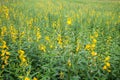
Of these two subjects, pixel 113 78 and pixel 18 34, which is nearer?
pixel 113 78

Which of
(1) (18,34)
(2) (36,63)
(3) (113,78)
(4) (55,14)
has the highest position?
(4) (55,14)

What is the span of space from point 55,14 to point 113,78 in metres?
4.49

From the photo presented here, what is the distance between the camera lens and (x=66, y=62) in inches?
133

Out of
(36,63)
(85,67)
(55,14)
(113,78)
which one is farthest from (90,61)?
(55,14)

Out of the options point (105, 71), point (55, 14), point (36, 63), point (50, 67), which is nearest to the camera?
point (50, 67)

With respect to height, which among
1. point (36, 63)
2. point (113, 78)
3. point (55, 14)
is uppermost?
point (55, 14)

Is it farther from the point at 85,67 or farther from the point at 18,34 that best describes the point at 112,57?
the point at 18,34

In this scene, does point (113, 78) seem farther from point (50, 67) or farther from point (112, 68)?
point (50, 67)

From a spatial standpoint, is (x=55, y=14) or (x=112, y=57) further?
(x=55, y=14)

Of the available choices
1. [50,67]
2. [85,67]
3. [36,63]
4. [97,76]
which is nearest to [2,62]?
[36,63]

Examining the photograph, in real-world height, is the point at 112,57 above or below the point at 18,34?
below

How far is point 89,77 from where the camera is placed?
3250 mm

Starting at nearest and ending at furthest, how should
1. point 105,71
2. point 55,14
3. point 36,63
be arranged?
1. point 105,71
2. point 36,63
3. point 55,14

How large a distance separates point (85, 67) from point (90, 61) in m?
0.14
